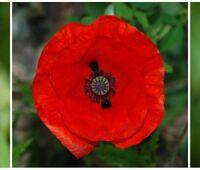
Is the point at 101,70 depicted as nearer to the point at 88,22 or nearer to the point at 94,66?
the point at 94,66

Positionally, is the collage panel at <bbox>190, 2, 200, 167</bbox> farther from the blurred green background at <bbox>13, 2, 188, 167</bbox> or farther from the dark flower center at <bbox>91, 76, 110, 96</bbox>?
the dark flower center at <bbox>91, 76, 110, 96</bbox>

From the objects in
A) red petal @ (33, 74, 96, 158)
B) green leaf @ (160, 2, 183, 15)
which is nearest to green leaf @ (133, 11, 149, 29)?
green leaf @ (160, 2, 183, 15)

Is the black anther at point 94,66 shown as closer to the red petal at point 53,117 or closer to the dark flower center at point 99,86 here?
the dark flower center at point 99,86

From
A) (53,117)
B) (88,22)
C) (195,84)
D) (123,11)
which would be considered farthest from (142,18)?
(53,117)

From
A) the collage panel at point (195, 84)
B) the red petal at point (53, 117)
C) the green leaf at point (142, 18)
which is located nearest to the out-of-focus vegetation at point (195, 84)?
the collage panel at point (195, 84)

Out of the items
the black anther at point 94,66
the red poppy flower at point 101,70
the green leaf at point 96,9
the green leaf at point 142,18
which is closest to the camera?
the red poppy flower at point 101,70

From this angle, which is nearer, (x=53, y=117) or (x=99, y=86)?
(x=53, y=117)
